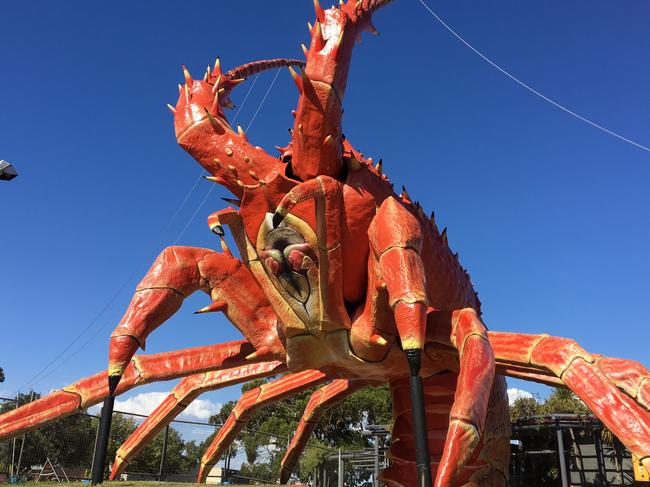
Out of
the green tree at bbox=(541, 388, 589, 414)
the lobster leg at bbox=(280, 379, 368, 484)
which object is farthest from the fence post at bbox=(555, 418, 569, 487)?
the lobster leg at bbox=(280, 379, 368, 484)

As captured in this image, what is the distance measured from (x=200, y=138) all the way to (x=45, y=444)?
10499 millimetres

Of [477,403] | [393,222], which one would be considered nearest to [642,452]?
[477,403]

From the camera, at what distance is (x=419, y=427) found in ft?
10.00

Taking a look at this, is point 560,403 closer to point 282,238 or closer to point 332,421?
point 332,421

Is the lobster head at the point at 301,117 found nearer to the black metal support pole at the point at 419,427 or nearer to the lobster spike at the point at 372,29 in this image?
the lobster spike at the point at 372,29

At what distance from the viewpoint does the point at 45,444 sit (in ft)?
39.6

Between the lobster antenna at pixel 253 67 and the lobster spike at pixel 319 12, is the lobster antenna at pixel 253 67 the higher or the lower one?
the higher one

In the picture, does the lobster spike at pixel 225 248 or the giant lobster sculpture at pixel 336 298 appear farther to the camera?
the lobster spike at pixel 225 248

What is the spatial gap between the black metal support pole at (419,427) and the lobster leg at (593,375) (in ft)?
4.23

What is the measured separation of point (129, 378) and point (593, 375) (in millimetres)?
3816

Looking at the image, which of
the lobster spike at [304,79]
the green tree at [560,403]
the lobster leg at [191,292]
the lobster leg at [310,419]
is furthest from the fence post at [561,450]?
the lobster spike at [304,79]

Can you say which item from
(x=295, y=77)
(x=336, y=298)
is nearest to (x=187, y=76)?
(x=295, y=77)

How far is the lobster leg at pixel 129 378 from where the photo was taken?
4.57m

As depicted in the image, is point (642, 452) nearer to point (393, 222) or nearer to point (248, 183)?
point (393, 222)
